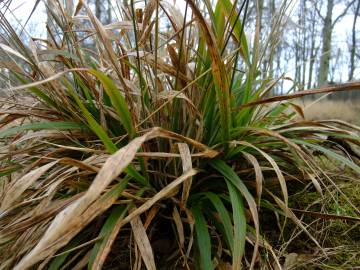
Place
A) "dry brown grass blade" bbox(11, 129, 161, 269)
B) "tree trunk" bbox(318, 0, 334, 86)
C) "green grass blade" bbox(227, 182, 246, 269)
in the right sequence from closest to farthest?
1. "dry brown grass blade" bbox(11, 129, 161, 269)
2. "green grass blade" bbox(227, 182, 246, 269)
3. "tree trunk" bbox(318, 0, 334, 86)

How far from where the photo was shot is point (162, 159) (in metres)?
1.02

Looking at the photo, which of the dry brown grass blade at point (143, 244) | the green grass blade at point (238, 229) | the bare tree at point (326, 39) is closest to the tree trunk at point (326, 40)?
the bare tree at point (326, 39)

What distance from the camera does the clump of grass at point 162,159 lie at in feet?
2.74

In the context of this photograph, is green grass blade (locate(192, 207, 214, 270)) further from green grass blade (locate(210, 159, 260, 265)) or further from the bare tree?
the bare tree

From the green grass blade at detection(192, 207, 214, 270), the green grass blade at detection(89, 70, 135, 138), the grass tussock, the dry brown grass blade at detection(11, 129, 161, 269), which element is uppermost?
the green grass blade at detection(89, 70, 135, 138)

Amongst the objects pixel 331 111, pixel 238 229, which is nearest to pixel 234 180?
pixel 238 229

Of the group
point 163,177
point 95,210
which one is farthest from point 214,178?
point 95,210

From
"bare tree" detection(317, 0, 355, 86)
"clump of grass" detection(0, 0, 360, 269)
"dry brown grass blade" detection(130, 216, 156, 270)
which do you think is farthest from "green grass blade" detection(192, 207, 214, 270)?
"bare tree" detection(317, 0, 355, 86)

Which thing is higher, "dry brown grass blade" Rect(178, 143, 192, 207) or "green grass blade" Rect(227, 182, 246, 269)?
"dry brown grass blade" Rect(178, 143, 192, 207)

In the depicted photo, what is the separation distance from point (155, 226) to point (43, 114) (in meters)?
0.54

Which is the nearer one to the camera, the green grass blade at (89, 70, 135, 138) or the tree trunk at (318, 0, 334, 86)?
the green grass blade at (89, 70, 135, 138)

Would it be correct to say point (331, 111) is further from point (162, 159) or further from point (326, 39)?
point (326, 39)

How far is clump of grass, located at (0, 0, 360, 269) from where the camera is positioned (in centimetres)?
84

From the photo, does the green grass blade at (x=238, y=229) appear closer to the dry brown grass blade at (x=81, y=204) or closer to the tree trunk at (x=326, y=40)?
the dry brown grass blade at (x=81, y=204)
